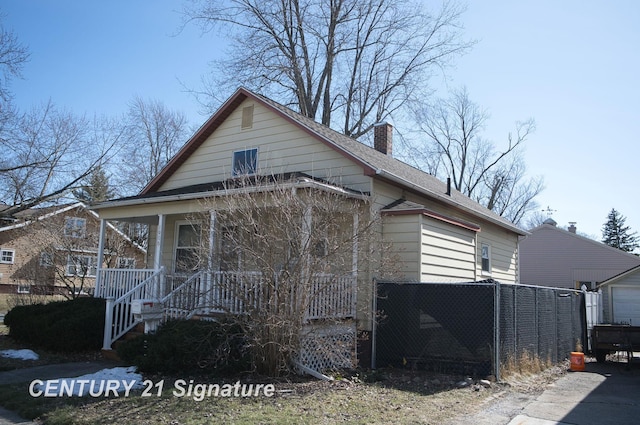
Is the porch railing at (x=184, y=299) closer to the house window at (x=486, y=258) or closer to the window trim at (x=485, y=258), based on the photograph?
the window trim at (x=485, y=258)

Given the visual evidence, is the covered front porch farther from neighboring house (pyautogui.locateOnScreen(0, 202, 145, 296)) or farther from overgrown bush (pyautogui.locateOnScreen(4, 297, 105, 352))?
neighboring house (pyautogui.locateOnScreen(0, 202, 145, 296))

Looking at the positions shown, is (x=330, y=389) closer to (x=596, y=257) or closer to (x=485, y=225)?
(x=485, y=225)

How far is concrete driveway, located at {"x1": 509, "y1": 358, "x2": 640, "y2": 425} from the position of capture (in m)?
7.31

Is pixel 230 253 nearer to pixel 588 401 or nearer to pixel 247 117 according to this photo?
pixel 588 401

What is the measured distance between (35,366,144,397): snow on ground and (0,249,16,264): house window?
2841cm

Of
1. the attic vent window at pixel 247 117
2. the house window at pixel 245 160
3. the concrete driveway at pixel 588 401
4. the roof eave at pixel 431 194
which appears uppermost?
the attic vent window at pixel 247 117

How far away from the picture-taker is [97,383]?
7973 mm

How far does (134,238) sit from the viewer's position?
27656 mm

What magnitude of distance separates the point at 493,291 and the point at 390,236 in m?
2.89

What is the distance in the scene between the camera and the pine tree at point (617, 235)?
54.4 metres

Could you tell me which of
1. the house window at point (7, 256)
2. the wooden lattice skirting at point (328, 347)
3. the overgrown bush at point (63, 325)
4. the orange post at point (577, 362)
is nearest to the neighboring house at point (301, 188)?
the wooden lattice skirting at point (328, 347)

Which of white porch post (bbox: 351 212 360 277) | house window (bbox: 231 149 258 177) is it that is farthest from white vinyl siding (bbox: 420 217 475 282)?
house window (bbox: 231 149 258 177)

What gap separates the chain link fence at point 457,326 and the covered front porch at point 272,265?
3.12 feet

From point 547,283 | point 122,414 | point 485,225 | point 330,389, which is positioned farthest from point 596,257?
point 122,414
